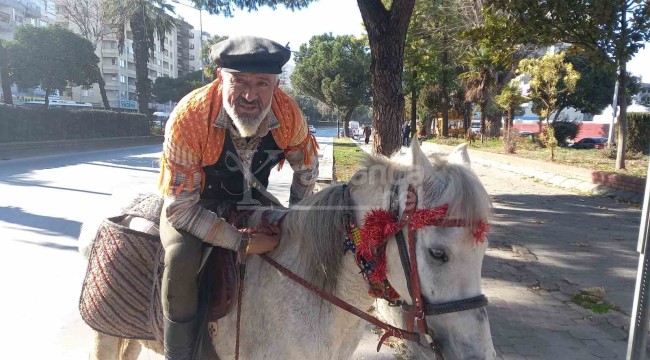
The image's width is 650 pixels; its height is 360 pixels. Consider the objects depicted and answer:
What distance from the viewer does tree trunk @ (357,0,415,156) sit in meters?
6.52

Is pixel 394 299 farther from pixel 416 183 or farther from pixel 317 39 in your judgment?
pixel 317 39

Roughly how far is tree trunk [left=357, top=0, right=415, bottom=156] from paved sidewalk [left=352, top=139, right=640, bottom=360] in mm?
2171

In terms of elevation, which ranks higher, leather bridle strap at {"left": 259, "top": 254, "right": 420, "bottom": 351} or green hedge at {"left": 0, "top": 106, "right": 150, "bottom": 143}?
green hedge at {"left": 0, "top": 106, "right": 150, "bottom": 143}

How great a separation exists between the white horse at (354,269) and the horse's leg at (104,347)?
91 centimetres

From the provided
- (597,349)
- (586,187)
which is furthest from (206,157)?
(586,187)

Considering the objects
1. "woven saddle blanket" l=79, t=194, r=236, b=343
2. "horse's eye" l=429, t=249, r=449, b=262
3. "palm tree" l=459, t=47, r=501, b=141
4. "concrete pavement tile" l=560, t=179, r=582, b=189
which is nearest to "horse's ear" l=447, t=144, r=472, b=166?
"horse's eye" l=429, t=249, r=449, b=262

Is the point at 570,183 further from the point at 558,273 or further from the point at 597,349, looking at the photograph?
the point at 597,349

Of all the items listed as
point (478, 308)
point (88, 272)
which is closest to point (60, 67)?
point (88, 272)

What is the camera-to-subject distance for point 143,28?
99.1ft

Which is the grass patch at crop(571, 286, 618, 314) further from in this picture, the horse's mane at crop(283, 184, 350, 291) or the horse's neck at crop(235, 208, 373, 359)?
the horse's mane at crop(283, 184, 350, 291)

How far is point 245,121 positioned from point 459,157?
960 millimetres

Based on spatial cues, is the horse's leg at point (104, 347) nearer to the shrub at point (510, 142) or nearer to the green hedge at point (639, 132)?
the shrub at point (510, 142)

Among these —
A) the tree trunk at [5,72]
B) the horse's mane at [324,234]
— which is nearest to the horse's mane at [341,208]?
the horse's mane at [324,234]

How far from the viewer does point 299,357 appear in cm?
189
